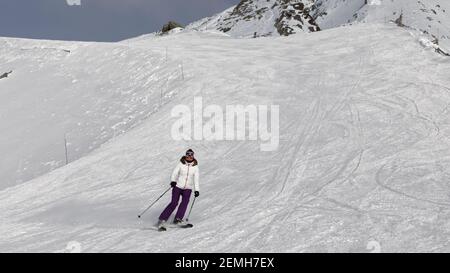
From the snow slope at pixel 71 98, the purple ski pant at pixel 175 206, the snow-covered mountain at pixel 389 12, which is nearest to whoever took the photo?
the purple ski pant at pixel 175 206

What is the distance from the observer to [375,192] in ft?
36.5

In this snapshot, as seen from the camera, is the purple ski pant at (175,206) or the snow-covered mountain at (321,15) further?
the snow-covered mountain at (321,15)

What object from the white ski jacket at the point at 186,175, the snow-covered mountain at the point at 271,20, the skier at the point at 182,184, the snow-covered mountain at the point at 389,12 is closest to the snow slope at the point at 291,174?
the skier at the point at 182,184

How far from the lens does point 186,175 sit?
10453mm

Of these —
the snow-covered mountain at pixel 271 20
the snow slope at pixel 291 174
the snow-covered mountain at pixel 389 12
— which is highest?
the snow-covered mountain at pixel 389 12

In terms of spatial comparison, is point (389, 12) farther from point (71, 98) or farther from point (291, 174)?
point (291, 174)

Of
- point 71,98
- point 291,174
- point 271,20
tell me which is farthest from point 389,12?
point 291,174

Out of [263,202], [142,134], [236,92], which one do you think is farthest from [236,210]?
[236,92]

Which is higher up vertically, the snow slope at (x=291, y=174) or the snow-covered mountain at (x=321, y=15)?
the snow-covered mountain at (x=321, y=15)

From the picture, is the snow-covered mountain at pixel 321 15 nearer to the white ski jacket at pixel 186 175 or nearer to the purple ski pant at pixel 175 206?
the white ski jacket at pixel 186 175

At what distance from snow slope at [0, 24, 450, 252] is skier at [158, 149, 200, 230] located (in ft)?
1.32

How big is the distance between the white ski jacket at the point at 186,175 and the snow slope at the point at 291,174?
83 cm

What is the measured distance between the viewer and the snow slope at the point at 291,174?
936 centimetres
